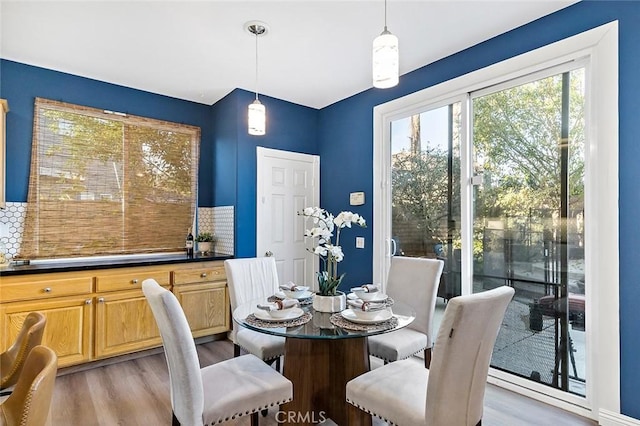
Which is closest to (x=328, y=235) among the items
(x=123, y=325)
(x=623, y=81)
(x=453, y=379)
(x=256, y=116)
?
(x=453, y=379)

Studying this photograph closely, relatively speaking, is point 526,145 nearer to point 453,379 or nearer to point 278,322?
point 453,379

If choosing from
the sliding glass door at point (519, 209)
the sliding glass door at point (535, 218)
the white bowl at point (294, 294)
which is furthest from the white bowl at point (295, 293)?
the sliding glass door at point (535, 218)

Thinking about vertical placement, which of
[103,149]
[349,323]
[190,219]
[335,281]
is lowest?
[349,323]

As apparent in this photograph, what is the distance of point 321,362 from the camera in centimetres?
202

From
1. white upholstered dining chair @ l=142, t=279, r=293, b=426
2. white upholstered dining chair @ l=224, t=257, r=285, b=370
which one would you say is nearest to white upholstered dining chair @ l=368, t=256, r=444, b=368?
white upholstered dining chair @ l=224, t=257, r=285, b=370

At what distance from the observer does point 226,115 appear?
3879mm

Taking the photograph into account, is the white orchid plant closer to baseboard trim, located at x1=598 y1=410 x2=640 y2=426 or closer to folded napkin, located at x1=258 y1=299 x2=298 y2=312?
folded napkin, located at x1=258 y1=299 x2=298 y2=312

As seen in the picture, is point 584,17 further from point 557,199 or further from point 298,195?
point 298,195

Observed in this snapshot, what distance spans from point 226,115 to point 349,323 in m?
2.92

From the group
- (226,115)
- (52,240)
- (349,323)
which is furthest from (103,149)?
(349,323)

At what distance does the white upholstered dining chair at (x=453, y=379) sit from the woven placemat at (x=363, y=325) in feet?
0.84

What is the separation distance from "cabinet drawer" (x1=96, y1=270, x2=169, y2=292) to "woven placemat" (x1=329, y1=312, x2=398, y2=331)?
80.3 inches

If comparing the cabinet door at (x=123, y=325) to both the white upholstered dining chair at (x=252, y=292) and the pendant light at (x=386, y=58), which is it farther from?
the pendant light at (x=386, y=58)

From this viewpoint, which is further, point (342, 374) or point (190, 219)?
point (190, 219)
